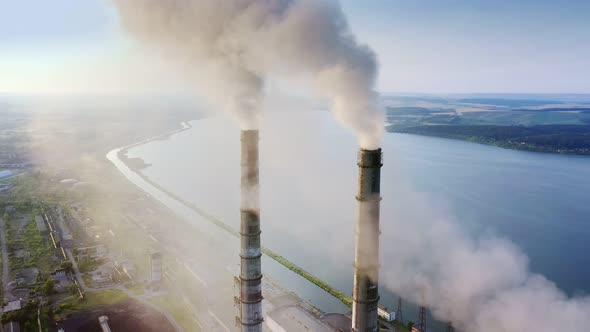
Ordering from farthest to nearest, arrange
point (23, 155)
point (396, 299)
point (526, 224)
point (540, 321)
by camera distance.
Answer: point (23, 155), point (526, 224), point (396, 299), point (540, 321)

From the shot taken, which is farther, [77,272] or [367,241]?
[77,272]

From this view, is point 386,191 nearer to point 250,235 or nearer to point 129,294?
point 129,294

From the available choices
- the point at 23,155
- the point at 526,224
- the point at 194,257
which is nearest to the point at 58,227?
the point at 194,257

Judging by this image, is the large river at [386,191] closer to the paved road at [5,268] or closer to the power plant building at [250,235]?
the power plant building at [250,235]

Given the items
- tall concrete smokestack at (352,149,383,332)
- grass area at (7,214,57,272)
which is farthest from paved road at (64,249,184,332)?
tall concrete smokestack at (352,149,383,332)

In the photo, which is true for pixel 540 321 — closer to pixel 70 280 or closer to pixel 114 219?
pixel 70 280

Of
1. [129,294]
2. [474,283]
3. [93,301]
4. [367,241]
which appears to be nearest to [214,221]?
[129,294]

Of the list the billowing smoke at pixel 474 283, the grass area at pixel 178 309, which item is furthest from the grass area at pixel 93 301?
the billowing smoke at pixel 474 283

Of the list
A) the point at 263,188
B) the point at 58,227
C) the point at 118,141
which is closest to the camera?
the point at 58,227

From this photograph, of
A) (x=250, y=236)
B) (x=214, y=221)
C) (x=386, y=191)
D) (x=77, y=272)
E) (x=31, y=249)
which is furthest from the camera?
(x=386, y=191)
